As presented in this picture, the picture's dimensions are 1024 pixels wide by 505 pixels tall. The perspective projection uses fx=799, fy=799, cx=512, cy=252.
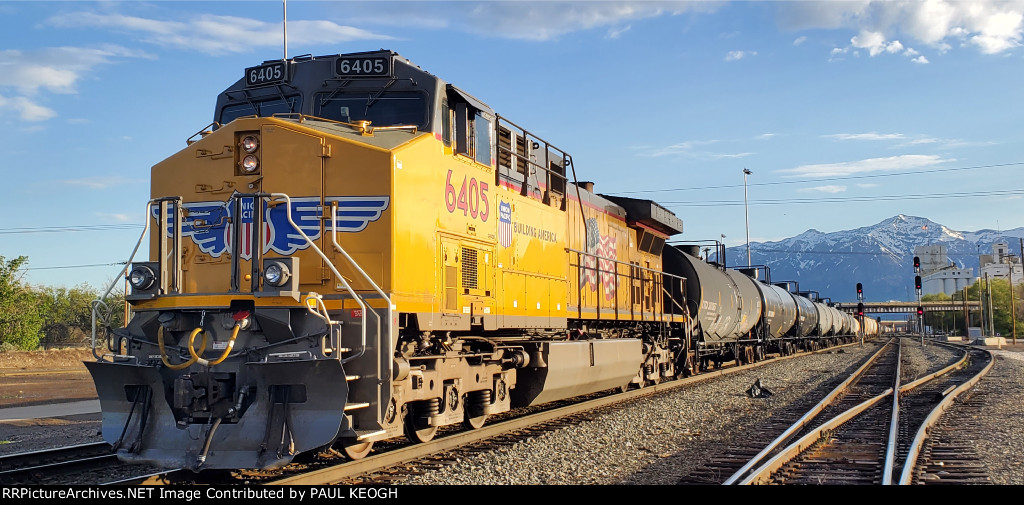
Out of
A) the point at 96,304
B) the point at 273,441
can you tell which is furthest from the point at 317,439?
the point at 96,304

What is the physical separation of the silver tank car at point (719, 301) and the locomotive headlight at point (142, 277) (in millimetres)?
13085

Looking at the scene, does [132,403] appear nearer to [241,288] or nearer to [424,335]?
[241,288]

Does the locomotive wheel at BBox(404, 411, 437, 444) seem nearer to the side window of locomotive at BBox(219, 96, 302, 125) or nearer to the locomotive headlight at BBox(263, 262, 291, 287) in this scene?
the locomotive headlight at BBox(263, 262, 291, 287)

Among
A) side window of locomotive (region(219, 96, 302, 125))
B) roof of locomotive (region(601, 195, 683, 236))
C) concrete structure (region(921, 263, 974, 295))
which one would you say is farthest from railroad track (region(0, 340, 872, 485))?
concrete structure (region(921, 263, 974, 295))

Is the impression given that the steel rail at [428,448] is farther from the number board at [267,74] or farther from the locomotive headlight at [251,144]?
the number board at [267,74]

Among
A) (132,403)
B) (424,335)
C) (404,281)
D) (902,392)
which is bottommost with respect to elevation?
(902,392)

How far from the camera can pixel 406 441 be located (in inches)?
331

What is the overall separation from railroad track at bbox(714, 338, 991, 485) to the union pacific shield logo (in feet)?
11.2

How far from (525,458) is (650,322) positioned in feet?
27.0

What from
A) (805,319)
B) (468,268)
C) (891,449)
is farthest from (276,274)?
(805,319)

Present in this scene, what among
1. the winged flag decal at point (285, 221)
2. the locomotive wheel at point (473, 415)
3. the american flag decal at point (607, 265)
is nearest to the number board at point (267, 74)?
the winged flag decal at point (285, 221)

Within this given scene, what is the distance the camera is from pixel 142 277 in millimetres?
6539

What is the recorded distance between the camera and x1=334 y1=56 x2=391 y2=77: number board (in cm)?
761

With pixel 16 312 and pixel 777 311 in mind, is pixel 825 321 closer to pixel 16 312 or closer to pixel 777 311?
pixel 777 311
